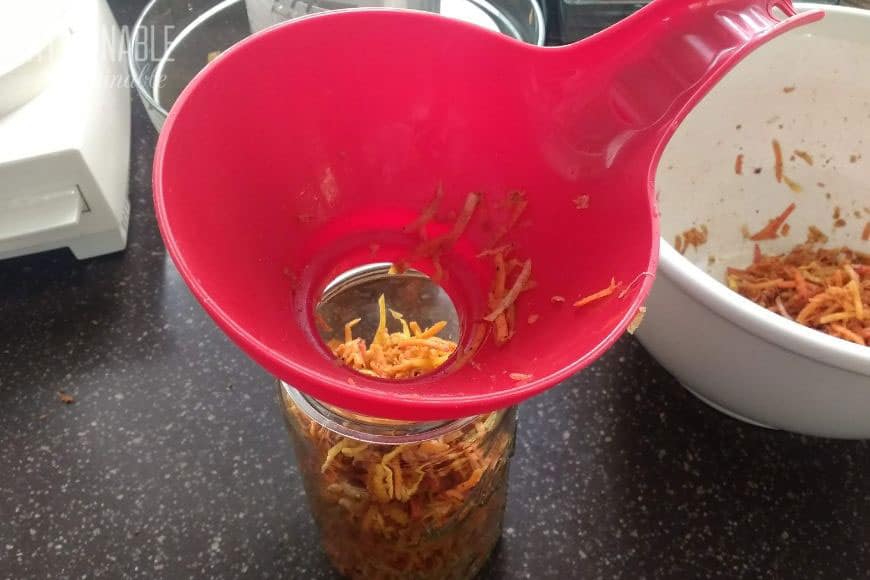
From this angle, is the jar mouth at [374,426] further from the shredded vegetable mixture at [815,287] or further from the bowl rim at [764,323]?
the shredded vegetable mixture at [815,287]

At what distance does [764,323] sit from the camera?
1.38ft

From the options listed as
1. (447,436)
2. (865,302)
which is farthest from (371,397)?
(865,302)

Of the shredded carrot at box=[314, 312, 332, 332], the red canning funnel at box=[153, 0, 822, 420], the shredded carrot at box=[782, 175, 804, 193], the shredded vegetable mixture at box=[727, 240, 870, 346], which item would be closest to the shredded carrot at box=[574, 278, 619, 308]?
the red canning funnel at box=[153, 0, 822, 420]

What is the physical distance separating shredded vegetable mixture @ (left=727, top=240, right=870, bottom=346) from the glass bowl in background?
26 centimetres

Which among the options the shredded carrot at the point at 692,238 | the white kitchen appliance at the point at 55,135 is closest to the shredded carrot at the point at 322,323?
the white kitchen appliance at the point at 55,135

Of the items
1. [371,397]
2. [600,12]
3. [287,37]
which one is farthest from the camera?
[600,12]

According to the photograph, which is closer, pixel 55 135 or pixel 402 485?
pixel 402 485

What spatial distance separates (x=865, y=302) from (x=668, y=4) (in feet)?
1.17

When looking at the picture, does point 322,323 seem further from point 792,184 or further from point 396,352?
point 792,184

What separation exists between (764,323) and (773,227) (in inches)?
11.8

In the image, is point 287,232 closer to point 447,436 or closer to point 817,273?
point 447,436

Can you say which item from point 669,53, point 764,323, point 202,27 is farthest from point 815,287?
point 202,27

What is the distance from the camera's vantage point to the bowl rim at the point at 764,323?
0.41m

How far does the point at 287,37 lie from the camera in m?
0.38
